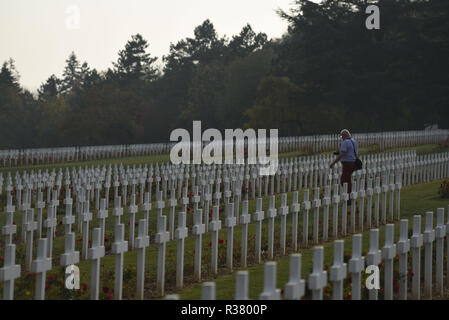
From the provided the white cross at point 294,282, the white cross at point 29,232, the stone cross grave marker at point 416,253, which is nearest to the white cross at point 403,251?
the stone cross grave marker at point 416,253

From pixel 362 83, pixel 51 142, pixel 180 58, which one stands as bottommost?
pixel 51 142

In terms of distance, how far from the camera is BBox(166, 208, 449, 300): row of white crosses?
5035 millimetres

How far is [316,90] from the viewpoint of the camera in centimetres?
5378

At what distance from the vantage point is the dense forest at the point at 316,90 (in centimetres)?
4931

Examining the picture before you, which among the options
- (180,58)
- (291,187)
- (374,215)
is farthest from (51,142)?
(374,215)

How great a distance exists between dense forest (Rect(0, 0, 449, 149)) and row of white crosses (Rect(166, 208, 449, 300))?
1577 inches

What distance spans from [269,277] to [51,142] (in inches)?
2967

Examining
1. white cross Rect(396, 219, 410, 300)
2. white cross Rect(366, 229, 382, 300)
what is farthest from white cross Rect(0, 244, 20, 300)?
white cross Rect(396, 219, 410, 300)

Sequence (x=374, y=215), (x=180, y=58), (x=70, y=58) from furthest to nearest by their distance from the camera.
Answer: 1. (x=70, y=58)
2. (x=180, y=58)
3. (x=374, y=215)

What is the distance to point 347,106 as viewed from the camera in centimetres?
5453

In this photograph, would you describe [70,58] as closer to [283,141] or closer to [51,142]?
[51,142]

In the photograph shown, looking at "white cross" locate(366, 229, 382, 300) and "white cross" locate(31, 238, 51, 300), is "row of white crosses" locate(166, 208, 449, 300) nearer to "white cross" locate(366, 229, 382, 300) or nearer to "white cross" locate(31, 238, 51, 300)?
"white cross" locate(366, 229, 382, 300)

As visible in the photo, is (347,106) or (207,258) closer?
(207,258)

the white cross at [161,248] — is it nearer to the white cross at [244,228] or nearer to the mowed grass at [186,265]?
the mowed grass at [186,265]
